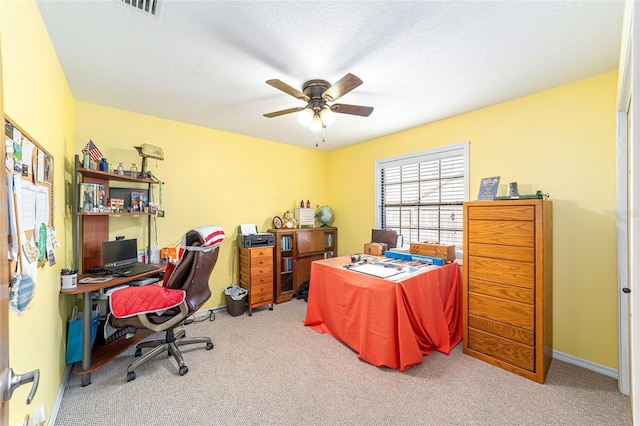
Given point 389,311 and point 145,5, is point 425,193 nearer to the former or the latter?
point 389,311

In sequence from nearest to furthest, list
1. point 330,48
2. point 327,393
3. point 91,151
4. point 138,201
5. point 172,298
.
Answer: point 330,48 < point 327,393 < point 172,298 < point 91,151 < point 138,201

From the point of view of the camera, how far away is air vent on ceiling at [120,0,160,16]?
1492 mm

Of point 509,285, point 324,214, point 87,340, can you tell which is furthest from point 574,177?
point 87,340

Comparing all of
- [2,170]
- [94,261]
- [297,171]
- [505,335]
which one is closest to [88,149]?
[94,261]

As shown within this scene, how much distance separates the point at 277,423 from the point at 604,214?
313 cm

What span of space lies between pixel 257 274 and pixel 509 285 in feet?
9.64

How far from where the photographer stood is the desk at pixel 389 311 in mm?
2221

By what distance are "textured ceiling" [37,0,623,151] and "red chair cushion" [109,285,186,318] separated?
186cm

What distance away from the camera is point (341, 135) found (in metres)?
3.99

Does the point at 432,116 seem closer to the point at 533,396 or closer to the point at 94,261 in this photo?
the point at 533,396

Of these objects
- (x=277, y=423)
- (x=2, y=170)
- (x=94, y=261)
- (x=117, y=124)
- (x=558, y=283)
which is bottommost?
(x=277, y=423)

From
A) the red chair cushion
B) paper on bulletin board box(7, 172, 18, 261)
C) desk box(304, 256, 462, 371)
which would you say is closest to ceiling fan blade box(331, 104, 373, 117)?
desk box(304, 256, 462, 371)

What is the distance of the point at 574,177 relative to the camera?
236cm

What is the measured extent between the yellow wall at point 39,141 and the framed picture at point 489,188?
3509 mm
